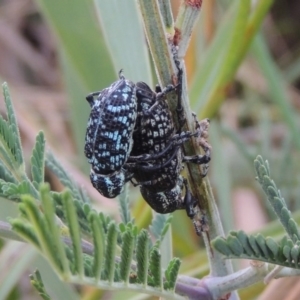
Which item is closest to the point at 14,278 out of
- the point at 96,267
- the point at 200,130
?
the point at 200,130

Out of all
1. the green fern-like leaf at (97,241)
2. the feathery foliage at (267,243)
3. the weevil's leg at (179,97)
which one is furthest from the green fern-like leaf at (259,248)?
the weevil's leg at (179,97)

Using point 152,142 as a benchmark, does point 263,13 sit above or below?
above

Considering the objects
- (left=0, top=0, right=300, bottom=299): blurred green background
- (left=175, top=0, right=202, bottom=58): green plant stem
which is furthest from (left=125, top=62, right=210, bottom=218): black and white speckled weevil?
(left=0, top=0, right=300, bottom=299): blurred green background

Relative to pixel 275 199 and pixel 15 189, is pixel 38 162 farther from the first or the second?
pixel 275 199

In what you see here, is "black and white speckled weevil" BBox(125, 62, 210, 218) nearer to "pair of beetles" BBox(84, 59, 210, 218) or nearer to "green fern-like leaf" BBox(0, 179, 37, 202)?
"pair of beetles" BBox(84, 59, 210, 218)

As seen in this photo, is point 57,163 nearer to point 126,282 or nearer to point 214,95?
point 126,282

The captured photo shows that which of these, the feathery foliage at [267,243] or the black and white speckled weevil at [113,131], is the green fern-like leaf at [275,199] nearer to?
the feathery foliage at [267,243]

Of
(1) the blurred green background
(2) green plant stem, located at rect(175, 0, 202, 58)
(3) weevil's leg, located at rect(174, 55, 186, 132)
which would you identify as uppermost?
(1) the blurred green background
